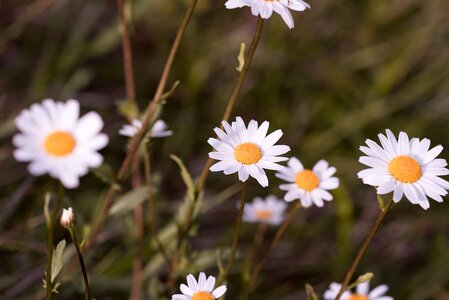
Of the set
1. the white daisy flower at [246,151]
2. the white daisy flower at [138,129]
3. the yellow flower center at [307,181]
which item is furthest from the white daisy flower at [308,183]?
the white daisy flower at [138,129]

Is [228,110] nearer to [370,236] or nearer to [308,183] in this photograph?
[308,183]

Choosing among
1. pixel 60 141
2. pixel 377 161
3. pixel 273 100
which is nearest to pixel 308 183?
pixel 377 161

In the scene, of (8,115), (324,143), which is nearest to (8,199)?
(8,115)

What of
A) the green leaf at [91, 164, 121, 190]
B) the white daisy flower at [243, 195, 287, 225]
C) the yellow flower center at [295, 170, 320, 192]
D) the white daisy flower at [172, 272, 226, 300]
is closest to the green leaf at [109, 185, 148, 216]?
the green leaf at [91, 164, 121, 190]

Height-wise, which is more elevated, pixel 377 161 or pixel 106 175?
pixel 106 175

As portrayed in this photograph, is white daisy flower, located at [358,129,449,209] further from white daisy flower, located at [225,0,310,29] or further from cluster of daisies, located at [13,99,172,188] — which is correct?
cluster of daisies, located at [13,99,172,188]
